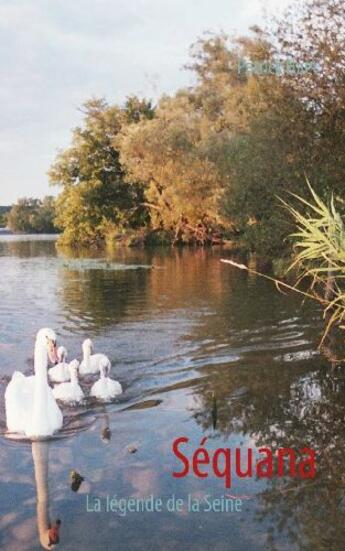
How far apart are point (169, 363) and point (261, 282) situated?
48.1ft

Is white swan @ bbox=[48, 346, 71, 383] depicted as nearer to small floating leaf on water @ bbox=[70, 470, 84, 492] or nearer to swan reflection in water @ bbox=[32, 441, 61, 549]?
swan reflection in water @ bbox=[32, 441, 61, 549]

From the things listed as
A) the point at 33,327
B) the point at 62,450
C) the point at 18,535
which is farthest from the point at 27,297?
the point at 18,535

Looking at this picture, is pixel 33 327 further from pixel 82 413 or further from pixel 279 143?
pixel 279 143

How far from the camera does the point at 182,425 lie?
882cm

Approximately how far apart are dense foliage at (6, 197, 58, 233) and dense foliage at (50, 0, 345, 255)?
57691 millimetres

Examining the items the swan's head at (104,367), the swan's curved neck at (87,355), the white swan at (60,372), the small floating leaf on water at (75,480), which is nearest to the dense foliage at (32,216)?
the swan's curved neck at (87,355)

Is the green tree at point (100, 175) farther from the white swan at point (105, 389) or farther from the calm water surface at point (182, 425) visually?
the white swan at point (105, 389)

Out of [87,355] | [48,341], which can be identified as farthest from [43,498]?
[87,355]

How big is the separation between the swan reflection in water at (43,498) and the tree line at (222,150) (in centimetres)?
1064

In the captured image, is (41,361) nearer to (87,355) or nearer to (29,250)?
(87,355)

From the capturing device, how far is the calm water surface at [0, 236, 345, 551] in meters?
5.88

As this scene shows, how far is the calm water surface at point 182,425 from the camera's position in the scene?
5875 mm

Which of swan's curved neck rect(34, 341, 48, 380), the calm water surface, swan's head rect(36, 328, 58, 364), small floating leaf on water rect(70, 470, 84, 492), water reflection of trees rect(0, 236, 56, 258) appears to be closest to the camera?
the calm water surface

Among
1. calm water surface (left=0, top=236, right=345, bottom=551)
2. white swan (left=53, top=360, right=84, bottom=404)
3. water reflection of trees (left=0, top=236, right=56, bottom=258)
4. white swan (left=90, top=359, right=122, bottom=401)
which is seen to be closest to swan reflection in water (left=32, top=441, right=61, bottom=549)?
calm water surface (left=0, top=236, right=345, bottom=551)
